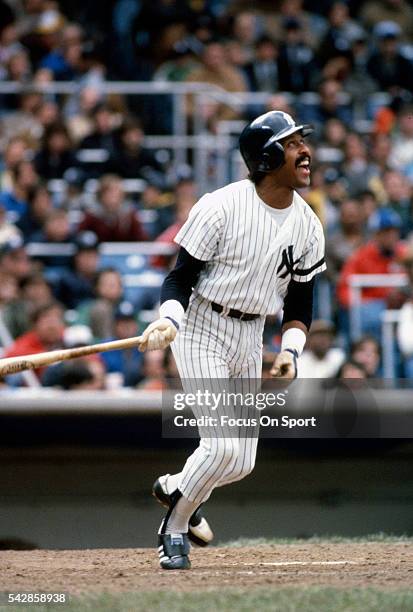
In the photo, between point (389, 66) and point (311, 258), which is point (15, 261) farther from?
point (389, 66)

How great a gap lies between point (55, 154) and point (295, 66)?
335cm

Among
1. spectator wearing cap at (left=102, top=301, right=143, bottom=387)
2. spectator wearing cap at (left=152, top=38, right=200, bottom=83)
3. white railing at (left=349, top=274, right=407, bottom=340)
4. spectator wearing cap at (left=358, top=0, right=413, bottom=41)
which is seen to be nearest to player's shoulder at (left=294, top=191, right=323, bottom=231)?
spectator wearing cap at (left=102, top=301, right=143, bottom=387)

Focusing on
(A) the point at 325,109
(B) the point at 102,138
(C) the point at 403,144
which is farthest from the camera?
(A) the point at 325,109

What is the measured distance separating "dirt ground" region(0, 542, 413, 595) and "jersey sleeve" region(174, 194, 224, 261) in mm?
1331

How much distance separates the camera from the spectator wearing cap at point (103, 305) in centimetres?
967

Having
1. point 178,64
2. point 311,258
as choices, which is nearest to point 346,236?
point 178,64

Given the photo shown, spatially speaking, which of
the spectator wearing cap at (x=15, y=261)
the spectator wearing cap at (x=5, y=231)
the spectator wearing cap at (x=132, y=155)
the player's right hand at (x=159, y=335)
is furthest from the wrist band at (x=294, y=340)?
the spectator wearing cap at (x=132, y=155)

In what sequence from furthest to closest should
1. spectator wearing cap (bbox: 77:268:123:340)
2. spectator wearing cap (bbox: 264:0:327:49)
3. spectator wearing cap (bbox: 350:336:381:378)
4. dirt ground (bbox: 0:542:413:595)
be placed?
spectator wearing cap (bbox: 264:0:327:49) → spectator wearing cap (bbox: 77:268:123:340) → spectator wearing cap (bbox: 350:336:381:378) → dirt ground (bbox: 0:542:413:595)

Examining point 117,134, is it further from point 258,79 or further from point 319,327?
point 319,327

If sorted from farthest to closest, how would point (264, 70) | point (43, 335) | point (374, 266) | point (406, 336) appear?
point (264, 70) → point (374, 266) → point (406, 336) → point (43, 335)

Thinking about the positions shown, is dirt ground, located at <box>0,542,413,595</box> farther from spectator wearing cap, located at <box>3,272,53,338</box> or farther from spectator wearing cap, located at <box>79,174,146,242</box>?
spectator wearing cap, located at <box>79,174,146,242</box>

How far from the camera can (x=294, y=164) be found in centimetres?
586

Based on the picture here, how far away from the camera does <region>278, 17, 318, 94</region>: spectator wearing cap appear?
1408 centimetres

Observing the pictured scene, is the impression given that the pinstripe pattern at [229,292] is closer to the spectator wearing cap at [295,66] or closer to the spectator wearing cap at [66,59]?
the spectator wearing cap at [66,59]
